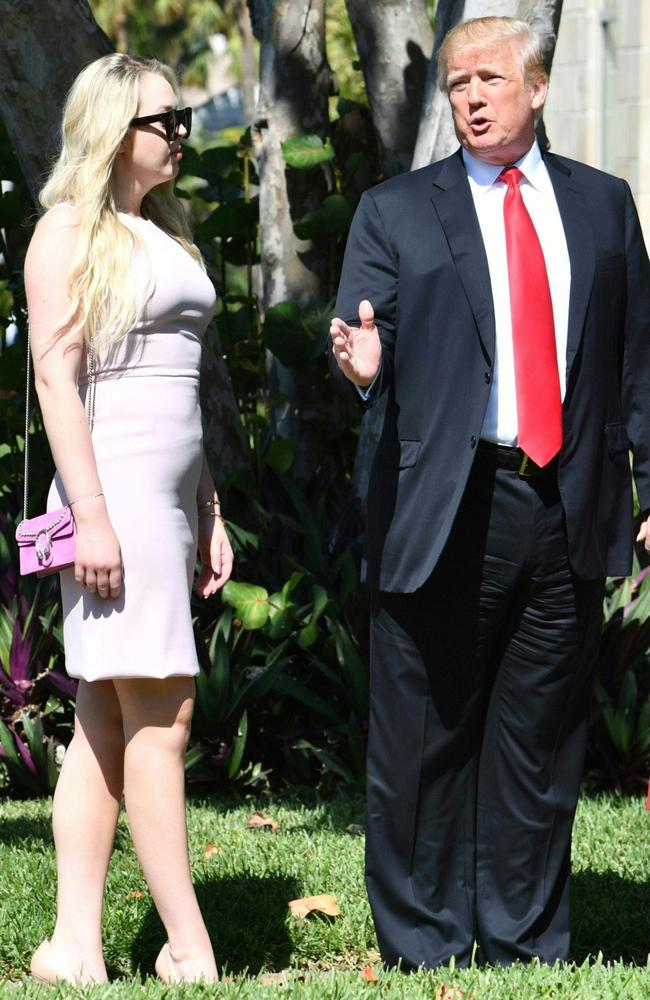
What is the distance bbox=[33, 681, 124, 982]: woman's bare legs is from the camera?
3426mm

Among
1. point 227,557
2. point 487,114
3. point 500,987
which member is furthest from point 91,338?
point 500,987

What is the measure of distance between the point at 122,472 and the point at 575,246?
122 centimetres

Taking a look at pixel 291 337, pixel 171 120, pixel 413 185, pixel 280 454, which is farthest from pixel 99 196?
pixel 291 337

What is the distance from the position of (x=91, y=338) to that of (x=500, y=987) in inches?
69.4

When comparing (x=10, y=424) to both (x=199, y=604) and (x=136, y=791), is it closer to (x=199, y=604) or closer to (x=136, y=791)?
(x=199, y=604)

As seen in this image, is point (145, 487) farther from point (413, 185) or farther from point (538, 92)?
point (538, 92)

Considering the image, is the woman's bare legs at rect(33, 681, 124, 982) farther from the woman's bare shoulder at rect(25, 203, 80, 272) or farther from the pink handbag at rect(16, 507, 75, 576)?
the woman's bare shoulder at rect(25, 203, 80, 272)

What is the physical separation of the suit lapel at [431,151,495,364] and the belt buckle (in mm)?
248

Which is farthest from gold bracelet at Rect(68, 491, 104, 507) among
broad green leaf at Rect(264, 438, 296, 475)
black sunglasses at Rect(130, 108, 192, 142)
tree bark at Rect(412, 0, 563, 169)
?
broad green leaf at Rect(264, 438, 296, 475)

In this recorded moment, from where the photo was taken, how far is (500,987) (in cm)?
327

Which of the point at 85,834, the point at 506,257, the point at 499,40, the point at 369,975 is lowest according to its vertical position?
the point at 369,975

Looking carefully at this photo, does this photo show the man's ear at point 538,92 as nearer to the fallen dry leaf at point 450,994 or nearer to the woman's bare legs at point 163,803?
the woman's bare legs at point 163,803

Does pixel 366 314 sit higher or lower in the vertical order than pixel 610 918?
higher

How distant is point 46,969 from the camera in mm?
Answer: 3418
